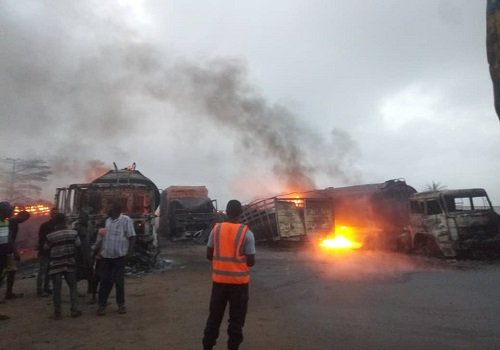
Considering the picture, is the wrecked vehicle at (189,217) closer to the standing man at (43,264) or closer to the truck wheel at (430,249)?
the truck wheel at (430,249)

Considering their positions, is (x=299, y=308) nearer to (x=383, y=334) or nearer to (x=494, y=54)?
(x=383, y=334)

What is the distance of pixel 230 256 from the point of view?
4.04 meters

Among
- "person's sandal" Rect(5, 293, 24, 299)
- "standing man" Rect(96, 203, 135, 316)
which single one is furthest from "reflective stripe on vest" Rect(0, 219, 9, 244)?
"standing man" Rect(96, 203, 135, 316)

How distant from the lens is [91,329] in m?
5.37

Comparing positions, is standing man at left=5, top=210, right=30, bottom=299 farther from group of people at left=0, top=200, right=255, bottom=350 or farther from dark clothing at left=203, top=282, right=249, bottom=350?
dark clothing at left=203, top=282, right=249, bottom=350

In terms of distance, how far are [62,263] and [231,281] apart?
3361 millimetres

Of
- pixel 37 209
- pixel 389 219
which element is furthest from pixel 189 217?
pixel 389 219

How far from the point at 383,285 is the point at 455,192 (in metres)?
5.90

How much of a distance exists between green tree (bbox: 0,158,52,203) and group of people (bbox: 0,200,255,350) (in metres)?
38.5

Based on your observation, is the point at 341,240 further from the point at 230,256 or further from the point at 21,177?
the point at 21,177

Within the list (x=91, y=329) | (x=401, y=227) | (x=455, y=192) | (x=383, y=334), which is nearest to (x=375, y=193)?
(x=401, y=227)

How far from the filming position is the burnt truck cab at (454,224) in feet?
37.9

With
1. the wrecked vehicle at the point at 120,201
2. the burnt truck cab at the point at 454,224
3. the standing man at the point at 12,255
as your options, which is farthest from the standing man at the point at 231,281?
the burnt truck cab at the point at 454,224

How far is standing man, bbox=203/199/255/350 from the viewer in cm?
395
